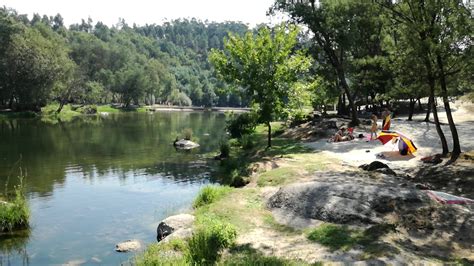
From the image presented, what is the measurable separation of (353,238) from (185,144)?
3275cm

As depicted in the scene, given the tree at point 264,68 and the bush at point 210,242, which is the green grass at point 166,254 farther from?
the tree at point 264,68

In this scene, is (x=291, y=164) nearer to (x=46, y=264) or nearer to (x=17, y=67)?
(x=46, y=264)

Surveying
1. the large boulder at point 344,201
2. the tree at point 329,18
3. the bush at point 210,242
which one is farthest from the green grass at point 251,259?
the tree at point 329,18

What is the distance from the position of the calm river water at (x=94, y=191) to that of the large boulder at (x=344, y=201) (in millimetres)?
5609

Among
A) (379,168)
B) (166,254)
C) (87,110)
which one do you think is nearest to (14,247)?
(166,254)

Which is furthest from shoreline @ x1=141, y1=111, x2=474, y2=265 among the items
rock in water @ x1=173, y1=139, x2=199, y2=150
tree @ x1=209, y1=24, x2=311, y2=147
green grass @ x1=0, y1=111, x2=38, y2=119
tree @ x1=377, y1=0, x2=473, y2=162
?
green grass @ x1=0, y1=111, x2=38, y2=119

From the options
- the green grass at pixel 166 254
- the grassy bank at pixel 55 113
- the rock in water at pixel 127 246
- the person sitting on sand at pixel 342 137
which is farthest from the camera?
the grassy bank at pixel 55 113

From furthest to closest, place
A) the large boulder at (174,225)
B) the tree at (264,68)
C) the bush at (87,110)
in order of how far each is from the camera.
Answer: the bush at (87,110)
the tree at (264,68)
the large boulder at (174,225)

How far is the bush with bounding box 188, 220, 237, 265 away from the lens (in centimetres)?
1114

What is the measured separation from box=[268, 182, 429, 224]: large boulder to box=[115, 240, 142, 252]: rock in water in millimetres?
5119

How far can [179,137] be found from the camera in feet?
154

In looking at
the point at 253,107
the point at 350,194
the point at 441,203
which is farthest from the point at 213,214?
the point at 253,107

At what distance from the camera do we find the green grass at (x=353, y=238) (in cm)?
1122

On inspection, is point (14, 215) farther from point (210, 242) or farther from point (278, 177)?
point (278, 177)
